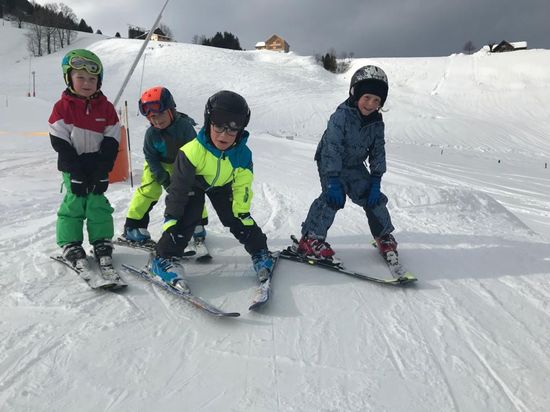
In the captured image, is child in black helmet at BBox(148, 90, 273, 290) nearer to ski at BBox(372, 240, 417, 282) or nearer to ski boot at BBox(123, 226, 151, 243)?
ski boot at BBox(123, 226, 151, 243)

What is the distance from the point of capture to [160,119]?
3750mm

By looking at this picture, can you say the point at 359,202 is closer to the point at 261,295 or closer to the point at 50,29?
the point at 261,295

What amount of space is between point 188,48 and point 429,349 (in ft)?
147

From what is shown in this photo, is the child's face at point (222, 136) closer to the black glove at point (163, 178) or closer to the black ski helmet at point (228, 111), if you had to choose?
the black ski helmet at point (228, 111)

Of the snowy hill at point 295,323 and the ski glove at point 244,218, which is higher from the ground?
the ski glove at point 244,218

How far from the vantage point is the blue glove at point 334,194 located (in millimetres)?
3619

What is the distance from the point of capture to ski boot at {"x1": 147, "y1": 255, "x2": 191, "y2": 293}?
297 centimetres

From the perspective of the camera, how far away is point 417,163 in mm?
13820

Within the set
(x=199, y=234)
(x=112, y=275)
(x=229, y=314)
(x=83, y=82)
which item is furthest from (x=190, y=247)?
(x=83, y=82)

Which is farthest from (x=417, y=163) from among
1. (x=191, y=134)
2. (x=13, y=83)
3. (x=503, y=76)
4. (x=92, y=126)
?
(x=13, y=83)

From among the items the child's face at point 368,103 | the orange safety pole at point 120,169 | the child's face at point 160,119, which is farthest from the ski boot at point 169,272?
the orange safety pole at point 120,169

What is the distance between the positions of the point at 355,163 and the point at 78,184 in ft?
7.83

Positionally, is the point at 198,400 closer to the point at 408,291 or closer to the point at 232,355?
the point at 232,355

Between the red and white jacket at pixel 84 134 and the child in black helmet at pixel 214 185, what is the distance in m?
0.66
